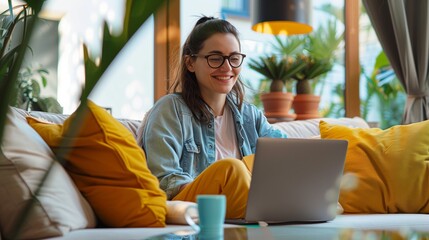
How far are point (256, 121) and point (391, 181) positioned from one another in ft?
2.05

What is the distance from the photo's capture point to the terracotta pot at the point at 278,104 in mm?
4117

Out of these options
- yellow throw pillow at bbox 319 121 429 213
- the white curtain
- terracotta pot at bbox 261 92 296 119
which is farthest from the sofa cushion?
the white curtain

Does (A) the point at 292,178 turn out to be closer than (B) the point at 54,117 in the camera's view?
Yes

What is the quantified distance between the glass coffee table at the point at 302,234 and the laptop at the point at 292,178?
15 cm

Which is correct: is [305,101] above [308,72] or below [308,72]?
below

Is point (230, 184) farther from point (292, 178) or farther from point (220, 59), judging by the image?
point (220, 59)

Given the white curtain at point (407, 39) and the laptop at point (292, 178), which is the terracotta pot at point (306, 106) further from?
the laptop at point (292, 178)

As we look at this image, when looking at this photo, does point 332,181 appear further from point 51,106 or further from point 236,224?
point 51,106

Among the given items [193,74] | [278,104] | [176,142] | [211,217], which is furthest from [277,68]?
[211,217]

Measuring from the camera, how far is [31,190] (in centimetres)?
164

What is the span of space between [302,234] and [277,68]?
270 cm

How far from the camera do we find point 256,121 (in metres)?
2.77

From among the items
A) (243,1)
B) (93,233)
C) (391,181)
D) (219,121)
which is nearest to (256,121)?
(219,121)

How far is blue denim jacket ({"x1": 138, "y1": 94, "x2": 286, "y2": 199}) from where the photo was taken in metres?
2.27
